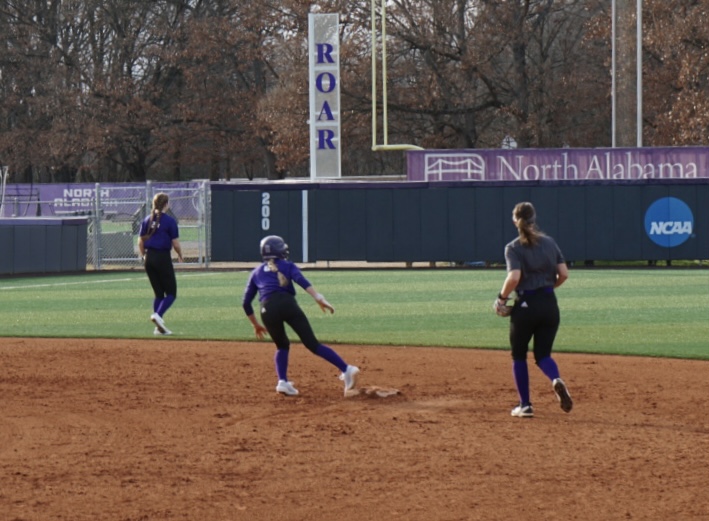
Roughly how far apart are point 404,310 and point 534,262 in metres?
10.4

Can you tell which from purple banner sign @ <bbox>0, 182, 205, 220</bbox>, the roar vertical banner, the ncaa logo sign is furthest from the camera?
purple banner sign @ <bbox>0, 182, 205, 220</bbox>

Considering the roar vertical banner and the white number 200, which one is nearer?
the white number 200

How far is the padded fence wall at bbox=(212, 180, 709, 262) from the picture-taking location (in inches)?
1249

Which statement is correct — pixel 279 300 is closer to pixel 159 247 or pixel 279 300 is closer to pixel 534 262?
pixel 534 262

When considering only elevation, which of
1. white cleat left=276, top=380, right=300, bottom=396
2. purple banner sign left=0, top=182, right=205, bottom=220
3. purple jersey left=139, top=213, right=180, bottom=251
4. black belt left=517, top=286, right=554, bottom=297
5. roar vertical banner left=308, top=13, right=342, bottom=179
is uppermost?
roar vertical banner left=308, top=13, right=342, bottom=179

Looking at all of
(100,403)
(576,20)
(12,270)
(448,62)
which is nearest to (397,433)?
(100,403)

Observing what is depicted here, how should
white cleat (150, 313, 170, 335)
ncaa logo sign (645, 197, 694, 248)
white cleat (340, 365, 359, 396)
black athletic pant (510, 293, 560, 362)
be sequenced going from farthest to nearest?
ncaa logo sign (645, 197, 694, 248) < white cleat (150, 313, 170, 335) < white cleat (340, 365, 359, 396) < black athletic pant (510, 293, 560, 362)

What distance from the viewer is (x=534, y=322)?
983 centimetres

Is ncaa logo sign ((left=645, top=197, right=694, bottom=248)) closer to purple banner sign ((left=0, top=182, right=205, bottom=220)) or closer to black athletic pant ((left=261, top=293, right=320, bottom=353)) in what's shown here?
black athletic pant ((left=261, top=293, right=320, bottom=353))

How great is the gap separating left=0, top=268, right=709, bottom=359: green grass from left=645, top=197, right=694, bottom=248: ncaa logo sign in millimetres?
2536

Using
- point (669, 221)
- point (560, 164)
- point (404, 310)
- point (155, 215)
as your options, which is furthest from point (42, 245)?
point (669, 221)

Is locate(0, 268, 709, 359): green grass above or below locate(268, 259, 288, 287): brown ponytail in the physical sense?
below

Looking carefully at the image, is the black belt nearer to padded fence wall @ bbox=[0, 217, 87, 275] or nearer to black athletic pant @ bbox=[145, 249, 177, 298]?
black athletic pant @ bbox=[145, 249, 177, 298]

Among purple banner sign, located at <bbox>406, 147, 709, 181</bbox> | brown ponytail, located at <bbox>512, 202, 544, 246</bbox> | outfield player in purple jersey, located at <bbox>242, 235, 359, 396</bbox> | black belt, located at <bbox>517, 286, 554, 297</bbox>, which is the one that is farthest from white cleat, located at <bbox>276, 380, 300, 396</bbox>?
purple banner sign, located at <bbox>406, 147, 709, 181</bbox>
